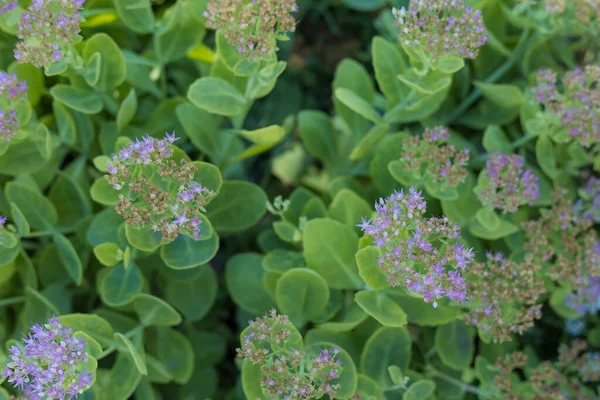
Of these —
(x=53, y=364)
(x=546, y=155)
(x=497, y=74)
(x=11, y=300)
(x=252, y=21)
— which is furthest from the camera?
(x=497, y=74)

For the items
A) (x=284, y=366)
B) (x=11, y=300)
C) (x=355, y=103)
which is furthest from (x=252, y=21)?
(x=11, y=300)

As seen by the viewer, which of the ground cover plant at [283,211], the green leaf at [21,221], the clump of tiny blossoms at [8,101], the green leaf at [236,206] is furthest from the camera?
the green leaf at [236,206]

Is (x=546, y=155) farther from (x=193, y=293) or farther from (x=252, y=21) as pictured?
(x=193, y=293)

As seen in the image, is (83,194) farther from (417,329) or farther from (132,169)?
(417,329)

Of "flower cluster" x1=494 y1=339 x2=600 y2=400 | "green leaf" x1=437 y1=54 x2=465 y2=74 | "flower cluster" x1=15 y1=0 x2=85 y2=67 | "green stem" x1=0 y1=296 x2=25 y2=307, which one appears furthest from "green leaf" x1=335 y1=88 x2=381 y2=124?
"green stem" x1=0 y1=296 x2=25 y2=307

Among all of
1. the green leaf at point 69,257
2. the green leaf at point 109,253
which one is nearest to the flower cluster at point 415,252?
the green leaf at point 109,253

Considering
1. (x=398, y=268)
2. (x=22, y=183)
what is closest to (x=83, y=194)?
(x=22, y=183)

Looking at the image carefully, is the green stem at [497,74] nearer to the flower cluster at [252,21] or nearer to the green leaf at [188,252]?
the flower cluster at [252,21]
